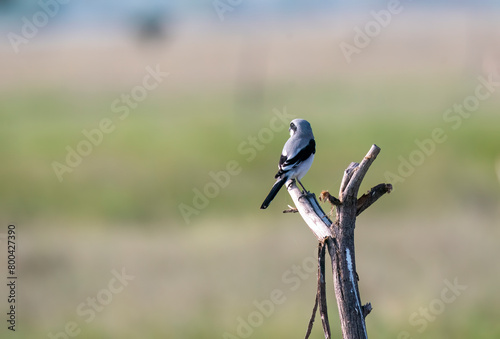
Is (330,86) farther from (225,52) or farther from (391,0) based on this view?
(391,0)

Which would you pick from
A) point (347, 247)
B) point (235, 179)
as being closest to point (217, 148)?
point (235, 179)

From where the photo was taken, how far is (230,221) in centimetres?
1340

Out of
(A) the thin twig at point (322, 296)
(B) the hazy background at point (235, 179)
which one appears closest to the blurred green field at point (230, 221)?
(B) the hazy background at point (235, 179)

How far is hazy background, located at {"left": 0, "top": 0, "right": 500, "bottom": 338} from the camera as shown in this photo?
9547 millimetres

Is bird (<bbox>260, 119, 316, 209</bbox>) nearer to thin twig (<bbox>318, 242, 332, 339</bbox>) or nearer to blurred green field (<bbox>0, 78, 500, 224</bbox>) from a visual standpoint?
thin twig (<bbox>318, 242, 332, 339</bbox>)

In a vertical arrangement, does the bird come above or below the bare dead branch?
above

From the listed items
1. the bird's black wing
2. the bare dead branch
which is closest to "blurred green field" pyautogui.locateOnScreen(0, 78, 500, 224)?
the bird's black wing

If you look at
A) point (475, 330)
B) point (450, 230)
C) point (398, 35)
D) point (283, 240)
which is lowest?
point (475, 330)

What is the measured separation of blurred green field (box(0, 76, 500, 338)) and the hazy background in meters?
0.04

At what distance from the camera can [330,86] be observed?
2495 cm

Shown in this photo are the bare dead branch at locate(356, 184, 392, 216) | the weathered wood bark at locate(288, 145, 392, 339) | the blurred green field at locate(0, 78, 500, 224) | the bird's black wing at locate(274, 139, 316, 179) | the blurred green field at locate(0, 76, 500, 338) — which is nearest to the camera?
the weathered wood bark at locate(288, 145, 392, 339)

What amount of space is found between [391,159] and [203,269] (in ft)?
20.1

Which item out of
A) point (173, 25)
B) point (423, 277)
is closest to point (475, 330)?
point (423, 277)

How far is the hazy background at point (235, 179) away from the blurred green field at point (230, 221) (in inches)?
1.6
